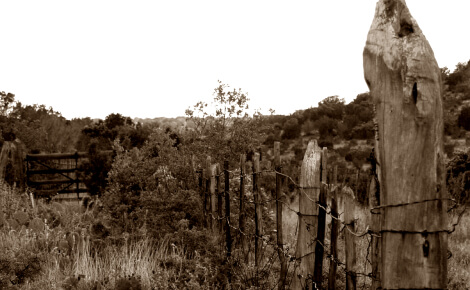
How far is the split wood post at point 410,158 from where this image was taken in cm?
227

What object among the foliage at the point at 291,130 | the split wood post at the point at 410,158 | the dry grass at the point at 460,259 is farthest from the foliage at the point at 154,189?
the foliage at the point at 291,130

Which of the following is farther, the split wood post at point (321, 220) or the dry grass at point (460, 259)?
the dry grass at point (460, 259)

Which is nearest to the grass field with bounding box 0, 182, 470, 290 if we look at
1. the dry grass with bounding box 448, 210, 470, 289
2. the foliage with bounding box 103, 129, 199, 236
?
the dry grass with bounding box 448, 210, 470, 289

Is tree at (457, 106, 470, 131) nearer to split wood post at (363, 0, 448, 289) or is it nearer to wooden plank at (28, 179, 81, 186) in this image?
wooden plank at (28, 179, 81, 186)

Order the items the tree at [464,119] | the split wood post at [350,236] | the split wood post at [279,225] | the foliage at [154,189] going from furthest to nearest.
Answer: the tree at [464,119] → the foliage at [154,189] → the split wood post at [279,225] → the split wood post at [350,236]

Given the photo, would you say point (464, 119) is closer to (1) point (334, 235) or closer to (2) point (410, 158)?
(1) point (334, 235)

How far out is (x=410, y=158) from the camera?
7.47 feet

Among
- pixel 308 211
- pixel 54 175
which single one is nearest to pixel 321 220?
pixel 308 211

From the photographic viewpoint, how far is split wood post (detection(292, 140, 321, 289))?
3582 mm

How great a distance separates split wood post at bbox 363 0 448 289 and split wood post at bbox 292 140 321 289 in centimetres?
115

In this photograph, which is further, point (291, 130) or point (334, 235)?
point (291, 130)

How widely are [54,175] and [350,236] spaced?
58.2 ft

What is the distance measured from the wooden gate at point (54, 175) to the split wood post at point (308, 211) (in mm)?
14290

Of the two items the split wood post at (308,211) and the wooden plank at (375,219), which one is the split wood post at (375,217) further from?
the split wood post at (308,211)
